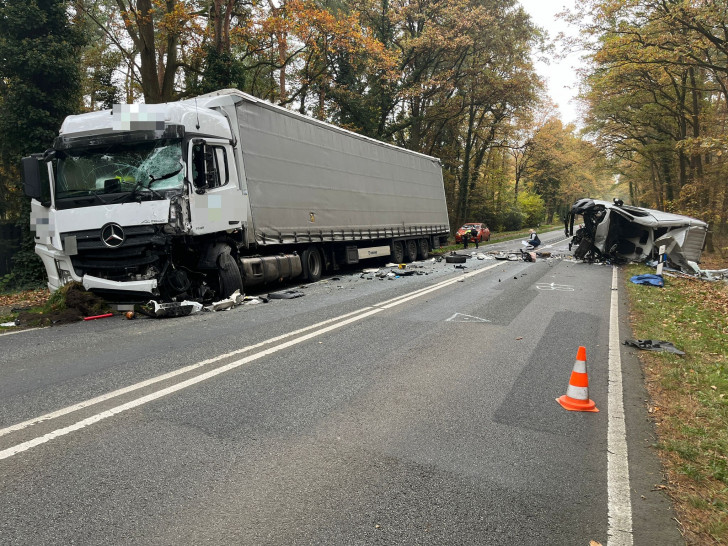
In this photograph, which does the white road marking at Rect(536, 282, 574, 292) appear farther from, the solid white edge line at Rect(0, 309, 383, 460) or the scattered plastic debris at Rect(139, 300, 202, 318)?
the scattered plastic debris at Rect(139, 300, 202, 318)

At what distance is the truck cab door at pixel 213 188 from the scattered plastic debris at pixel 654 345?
7397 mm

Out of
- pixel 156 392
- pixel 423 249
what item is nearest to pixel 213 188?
pixel 156 392

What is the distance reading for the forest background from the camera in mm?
13688

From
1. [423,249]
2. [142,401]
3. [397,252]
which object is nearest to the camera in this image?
[142,401]

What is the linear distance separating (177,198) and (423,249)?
47.0 feet

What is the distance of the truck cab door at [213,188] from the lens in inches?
320

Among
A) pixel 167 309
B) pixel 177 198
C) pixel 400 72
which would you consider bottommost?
pixel 167 309

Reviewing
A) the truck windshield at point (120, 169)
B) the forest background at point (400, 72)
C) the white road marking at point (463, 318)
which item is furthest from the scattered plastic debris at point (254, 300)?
the forest background at point (400, 72)

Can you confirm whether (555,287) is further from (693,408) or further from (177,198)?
(177,198)

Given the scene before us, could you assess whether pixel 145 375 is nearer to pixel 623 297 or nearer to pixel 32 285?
pixel 623 297

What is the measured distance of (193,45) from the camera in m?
20.2

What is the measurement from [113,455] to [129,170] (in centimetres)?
610

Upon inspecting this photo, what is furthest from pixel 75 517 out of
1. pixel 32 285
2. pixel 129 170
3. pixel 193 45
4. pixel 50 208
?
pixel 193 45

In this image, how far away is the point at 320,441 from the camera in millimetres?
3324
